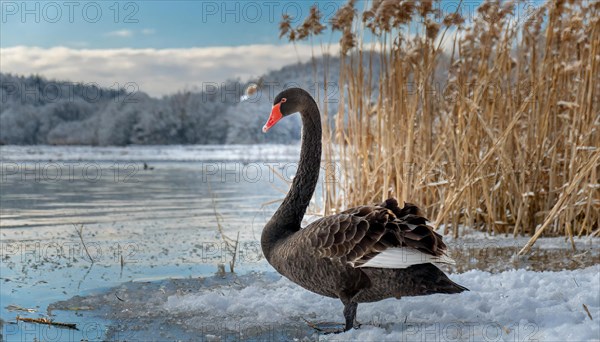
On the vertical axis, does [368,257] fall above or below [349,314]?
above

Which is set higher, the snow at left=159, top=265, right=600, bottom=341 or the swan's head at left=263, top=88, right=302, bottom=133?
the swan's head at left=263, top=88, right=302, bottom=133

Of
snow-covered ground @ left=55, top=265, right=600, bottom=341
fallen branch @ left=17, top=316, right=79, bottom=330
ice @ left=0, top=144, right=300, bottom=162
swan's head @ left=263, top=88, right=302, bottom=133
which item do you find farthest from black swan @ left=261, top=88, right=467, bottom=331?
ice @ left=0, top=144, right=300, bottom=162

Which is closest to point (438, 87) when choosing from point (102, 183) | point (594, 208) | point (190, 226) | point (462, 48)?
point (462, 48)

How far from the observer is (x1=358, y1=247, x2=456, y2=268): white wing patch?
8.87ft

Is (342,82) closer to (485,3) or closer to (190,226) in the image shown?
(485,3)

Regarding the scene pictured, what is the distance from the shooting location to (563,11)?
5.77 m

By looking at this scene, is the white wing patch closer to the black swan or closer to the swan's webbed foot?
the black swan

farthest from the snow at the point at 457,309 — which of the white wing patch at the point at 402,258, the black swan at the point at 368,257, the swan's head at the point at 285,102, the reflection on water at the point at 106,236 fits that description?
the swan's head at the point at 285,102

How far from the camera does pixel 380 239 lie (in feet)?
9.10

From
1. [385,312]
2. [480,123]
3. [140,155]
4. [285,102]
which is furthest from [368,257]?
[140,155]

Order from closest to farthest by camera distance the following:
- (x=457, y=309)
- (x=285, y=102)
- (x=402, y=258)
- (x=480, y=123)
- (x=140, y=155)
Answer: (x=402, y=258) → (x=457, y=309) → (x=285, y=102) → (x=480, y=123) → (x=140, y=155)

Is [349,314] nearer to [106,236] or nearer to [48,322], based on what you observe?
[48,322]

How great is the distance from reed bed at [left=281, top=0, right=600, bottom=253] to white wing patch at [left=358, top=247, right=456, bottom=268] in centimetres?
259

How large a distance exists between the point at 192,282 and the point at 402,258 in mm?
1952
